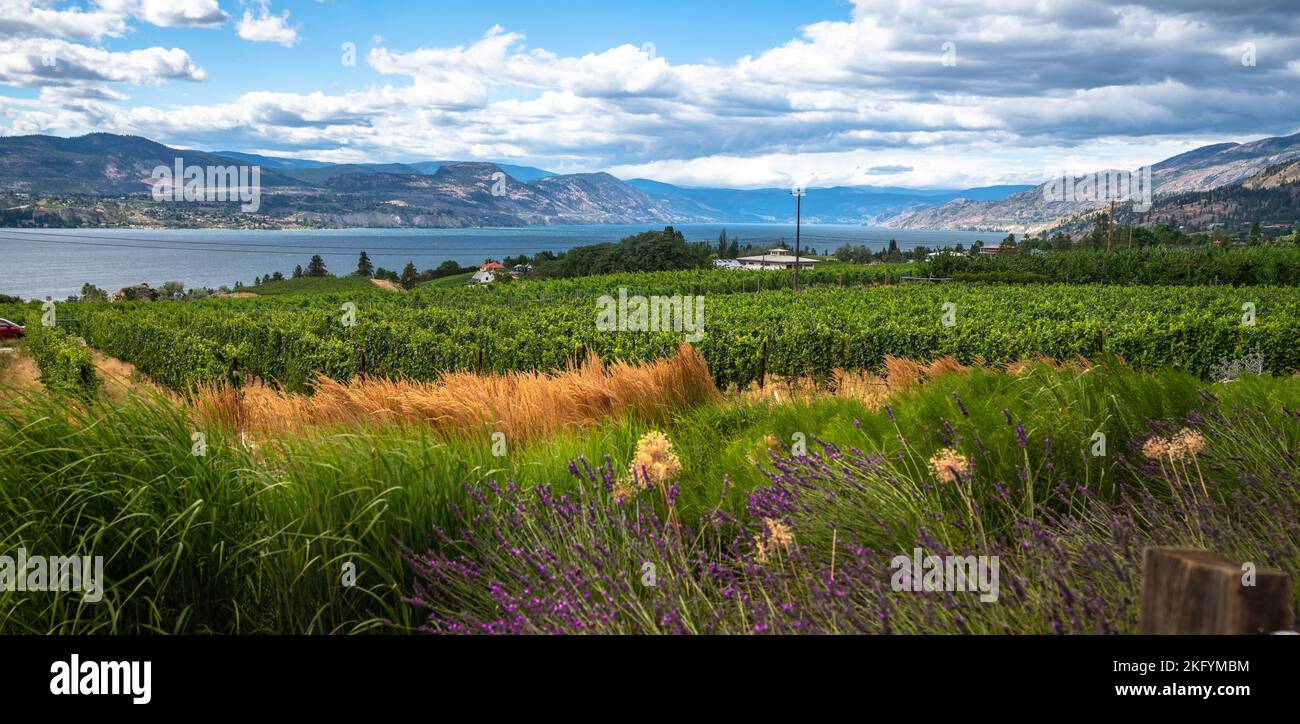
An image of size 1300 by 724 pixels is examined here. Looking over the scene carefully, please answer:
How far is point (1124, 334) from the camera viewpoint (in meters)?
18.5

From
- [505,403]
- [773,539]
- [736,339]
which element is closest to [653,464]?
[773,539]

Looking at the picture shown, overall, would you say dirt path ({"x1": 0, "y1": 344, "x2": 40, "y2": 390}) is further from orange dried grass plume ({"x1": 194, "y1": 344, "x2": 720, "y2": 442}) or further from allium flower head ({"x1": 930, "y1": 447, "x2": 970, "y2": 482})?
allium flower head ({"x1": 930, "y1": 447, "x2": 970, "y2": 482})

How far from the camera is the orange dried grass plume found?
704 centimetres

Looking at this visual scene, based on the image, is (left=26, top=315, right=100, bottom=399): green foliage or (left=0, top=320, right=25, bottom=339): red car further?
(left=0, top=320, right=25, bottom=339): red car

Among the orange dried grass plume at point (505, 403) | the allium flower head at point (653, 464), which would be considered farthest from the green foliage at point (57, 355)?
the allium flower head at point (653, 464)

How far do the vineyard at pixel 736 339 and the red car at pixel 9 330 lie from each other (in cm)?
976

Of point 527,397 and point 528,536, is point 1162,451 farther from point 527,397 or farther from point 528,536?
point 527,397

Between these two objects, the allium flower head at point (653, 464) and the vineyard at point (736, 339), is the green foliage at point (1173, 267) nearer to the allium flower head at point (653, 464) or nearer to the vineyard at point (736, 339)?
the vineyard at point (736, 339)

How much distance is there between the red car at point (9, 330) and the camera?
38031 mm

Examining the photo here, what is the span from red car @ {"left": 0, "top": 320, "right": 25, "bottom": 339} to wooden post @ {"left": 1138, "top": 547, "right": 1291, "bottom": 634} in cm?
4653

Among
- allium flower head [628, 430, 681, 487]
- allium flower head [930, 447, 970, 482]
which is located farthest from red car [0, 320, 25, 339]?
allium flower head [930, 447, 970, 482]
